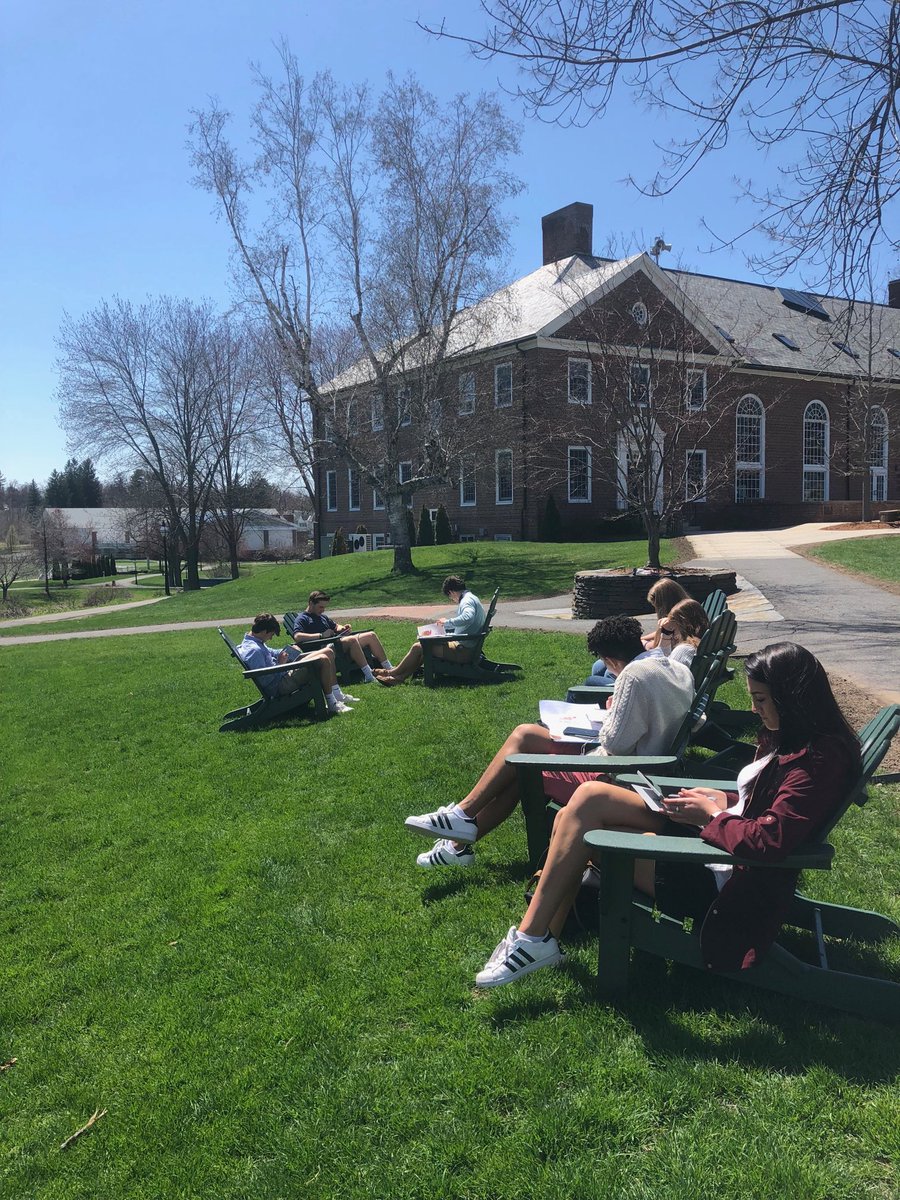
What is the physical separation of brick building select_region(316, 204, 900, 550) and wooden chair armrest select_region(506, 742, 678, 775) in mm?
20486

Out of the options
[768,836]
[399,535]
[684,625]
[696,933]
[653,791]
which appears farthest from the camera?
[399,535]

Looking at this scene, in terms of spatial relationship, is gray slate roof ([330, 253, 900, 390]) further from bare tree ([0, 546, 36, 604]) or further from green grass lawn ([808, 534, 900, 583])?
bare tree ([0, 546, 36, 604])

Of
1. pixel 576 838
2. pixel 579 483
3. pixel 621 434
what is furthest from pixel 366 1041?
pixel 579 483

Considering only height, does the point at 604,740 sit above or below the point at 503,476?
below

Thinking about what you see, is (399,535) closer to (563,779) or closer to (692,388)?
(692,388)

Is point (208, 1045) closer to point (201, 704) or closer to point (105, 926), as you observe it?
point (105, 926)

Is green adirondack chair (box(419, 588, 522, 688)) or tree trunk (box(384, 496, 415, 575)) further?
tree trunk (box(384, 496, 415, 575))

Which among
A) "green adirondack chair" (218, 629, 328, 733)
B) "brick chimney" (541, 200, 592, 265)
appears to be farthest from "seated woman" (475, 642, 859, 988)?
"brick chimney" (541, 200, 592, 265)

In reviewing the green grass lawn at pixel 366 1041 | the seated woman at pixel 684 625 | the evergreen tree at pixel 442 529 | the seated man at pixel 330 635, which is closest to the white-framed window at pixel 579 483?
the evergreen tree at pixel 442 529

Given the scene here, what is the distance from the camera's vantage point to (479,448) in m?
28.2

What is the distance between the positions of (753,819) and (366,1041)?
145cm

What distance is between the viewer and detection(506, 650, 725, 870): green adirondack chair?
352 centimetres

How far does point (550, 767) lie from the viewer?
3.64 meters

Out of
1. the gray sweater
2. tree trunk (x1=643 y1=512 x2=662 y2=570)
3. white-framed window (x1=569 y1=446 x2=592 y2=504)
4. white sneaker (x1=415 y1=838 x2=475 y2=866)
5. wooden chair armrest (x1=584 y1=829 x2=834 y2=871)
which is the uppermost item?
white-framed window (x1=569 y1=446 x2=592 y2=504)
